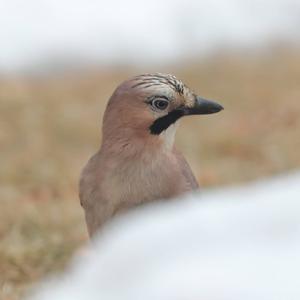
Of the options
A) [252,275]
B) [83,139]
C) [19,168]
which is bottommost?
[252,275]

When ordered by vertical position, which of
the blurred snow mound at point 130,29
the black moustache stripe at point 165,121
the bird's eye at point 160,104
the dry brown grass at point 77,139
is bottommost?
the black moustache stripe at point 165,121

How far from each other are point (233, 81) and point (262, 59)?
125cm

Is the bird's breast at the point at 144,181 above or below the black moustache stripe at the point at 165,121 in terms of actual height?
below

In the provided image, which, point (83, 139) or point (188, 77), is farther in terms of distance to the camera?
point (188, 77)

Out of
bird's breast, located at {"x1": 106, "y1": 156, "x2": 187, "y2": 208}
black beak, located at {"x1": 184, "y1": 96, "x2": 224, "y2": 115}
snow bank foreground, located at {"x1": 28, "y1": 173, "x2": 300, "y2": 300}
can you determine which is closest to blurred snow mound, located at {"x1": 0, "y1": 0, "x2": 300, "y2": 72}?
black beak, located at {"x1": 184, "y1": 96, "x2": 224, "y2": 115}

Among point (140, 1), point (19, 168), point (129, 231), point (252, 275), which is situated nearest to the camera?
point (252, 275)

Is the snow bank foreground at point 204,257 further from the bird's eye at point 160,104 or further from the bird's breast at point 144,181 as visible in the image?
the bird's eye at point 160,104

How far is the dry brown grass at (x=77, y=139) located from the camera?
7379 mm

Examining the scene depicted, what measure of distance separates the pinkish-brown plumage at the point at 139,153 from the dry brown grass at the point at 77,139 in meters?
0.80

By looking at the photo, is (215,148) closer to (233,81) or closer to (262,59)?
(233,81)

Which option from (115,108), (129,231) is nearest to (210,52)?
(115,108)

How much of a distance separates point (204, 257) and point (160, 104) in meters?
3.15

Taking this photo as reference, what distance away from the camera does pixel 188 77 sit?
571 inches

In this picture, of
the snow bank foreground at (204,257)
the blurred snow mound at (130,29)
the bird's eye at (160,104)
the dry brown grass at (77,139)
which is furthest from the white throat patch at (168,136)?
the blurred snow mound at (130,29)
